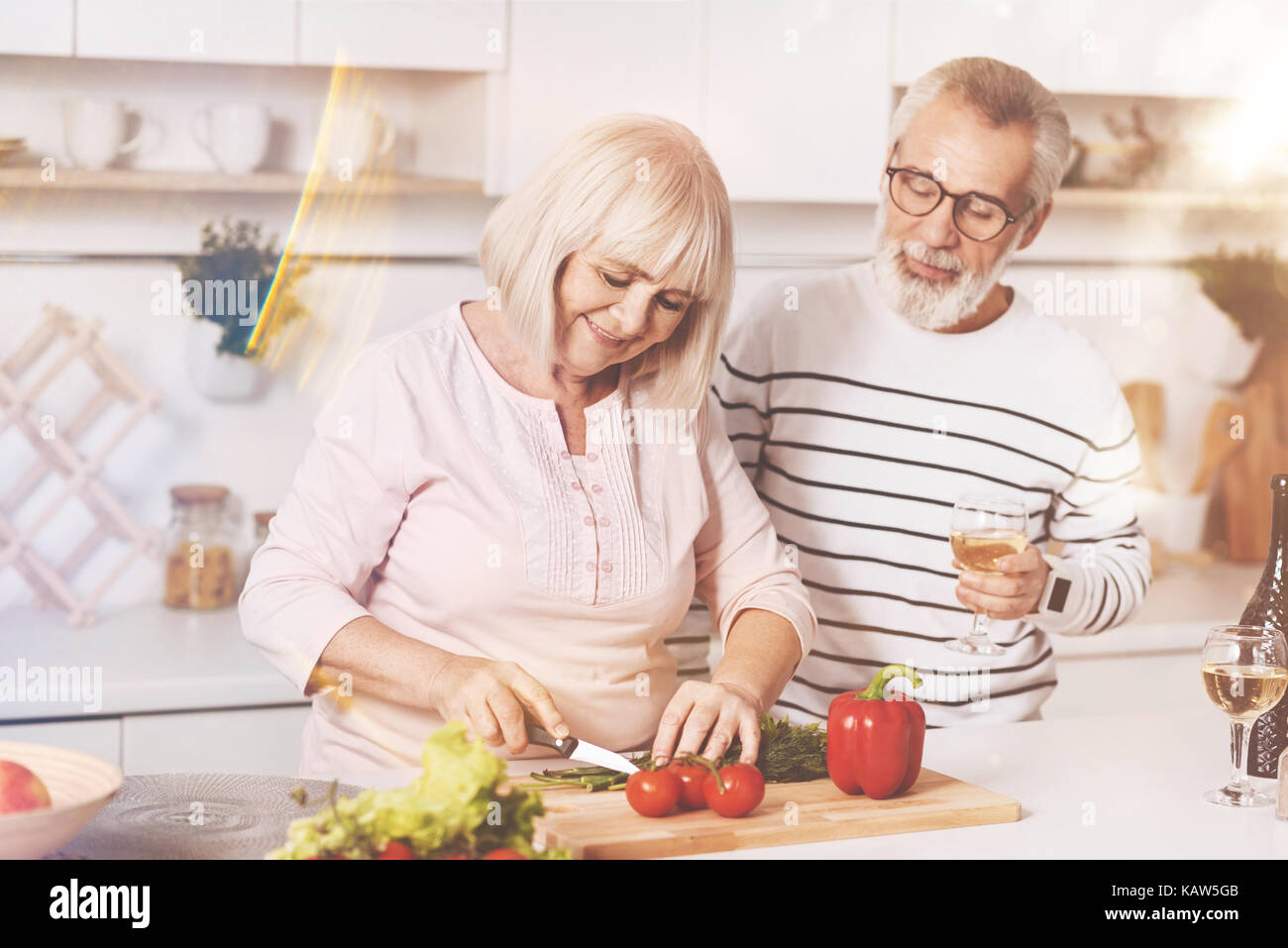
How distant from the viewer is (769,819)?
103 centimetres

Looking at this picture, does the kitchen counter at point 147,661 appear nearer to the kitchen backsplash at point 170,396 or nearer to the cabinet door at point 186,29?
the kitchen backsplash at point 170,396

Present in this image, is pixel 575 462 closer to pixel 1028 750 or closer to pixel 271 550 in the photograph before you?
pixel 271 550

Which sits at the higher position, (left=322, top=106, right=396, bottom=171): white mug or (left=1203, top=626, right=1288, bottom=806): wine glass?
(left=322, top=106, right=396, bottom=171): white mug

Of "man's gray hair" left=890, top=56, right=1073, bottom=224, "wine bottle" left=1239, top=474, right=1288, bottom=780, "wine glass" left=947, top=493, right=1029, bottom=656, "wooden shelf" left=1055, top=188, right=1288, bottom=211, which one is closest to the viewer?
"wine bottle" left=1239, top=474, right=1288, bottom=780

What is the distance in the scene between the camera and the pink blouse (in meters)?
1.25

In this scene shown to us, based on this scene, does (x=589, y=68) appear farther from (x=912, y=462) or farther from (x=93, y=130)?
(x=912, y=462)

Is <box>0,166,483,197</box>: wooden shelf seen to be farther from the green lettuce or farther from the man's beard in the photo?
the green lettuce

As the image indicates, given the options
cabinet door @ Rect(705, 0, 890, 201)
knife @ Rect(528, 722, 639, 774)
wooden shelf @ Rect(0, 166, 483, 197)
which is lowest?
knife @ Rect(528, 722, 639, 774)

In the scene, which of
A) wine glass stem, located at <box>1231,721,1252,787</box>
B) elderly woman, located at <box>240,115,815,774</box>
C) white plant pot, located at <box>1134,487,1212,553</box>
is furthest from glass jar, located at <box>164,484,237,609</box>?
white plant pot, located at <box>1134,487,1212,553</box>

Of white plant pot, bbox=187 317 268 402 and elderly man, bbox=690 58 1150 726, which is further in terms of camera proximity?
white plant pot, bbox=187 317 268 402

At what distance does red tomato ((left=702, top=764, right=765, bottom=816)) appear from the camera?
3.34 feet

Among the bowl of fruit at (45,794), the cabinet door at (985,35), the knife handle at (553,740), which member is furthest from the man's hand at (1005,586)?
the cabinet door at (985,35)

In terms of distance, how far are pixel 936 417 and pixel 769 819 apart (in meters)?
0.70

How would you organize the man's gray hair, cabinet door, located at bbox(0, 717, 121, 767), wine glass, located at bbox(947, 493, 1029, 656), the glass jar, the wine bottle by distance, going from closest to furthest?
the wine bottle
wine glass, located at bbox(947, 493, 1029, 656)
the man's gray hair
cabinet door, located at bbox(0, 717, 121, 767)
the glass jar
